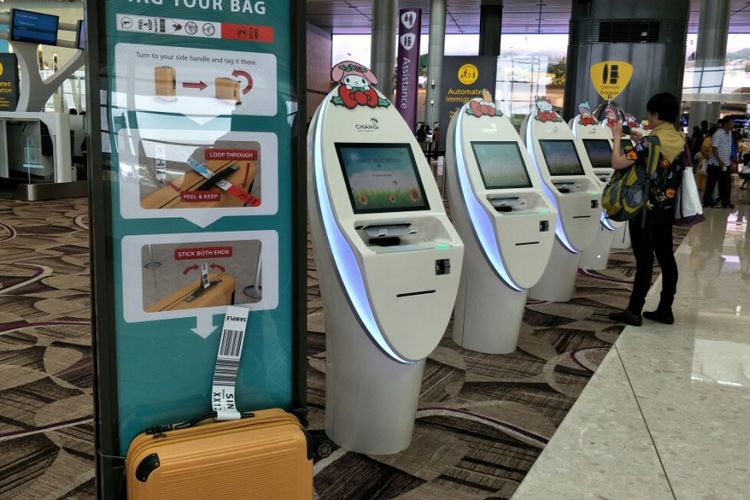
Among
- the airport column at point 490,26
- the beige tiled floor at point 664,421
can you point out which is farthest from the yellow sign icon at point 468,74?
the airport column at point 490,26

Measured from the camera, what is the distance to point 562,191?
521cm

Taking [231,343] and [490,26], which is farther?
[490,26]

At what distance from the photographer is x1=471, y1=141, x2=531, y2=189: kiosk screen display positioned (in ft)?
12.8

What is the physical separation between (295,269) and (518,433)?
1.56 m

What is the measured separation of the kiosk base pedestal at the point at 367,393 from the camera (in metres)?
2.62

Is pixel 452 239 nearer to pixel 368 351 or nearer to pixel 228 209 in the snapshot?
pixel 368 351

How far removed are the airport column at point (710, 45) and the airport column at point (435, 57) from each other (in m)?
7.06

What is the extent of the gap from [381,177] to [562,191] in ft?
9.53

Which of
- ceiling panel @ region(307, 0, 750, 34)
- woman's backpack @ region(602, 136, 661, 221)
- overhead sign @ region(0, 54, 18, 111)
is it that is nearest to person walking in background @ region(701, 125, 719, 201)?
woman's backpack @ region(602, 136, 661, 221)

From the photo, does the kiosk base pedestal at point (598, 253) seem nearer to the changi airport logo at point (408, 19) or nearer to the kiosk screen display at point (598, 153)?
the kiosk screen display at point (598, 153)

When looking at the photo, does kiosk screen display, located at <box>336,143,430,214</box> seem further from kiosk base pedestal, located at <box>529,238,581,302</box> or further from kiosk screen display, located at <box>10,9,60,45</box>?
kiosk screen display, located at <box>10,9,60,45</box>

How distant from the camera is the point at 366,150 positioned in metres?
2.66

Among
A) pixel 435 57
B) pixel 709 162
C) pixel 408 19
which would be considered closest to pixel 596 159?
pixel 709 162

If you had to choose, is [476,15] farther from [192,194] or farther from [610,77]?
[192,194]
